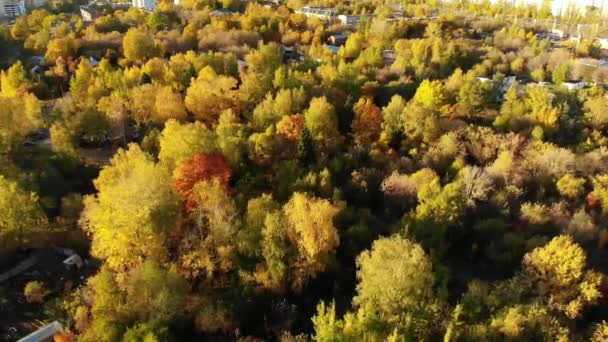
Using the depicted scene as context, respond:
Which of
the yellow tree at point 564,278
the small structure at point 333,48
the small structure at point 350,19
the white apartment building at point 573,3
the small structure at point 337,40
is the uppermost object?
the white apartment building at point 573,3

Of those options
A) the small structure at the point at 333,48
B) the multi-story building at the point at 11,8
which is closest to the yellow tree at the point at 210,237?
the small structure at the point at 333,48

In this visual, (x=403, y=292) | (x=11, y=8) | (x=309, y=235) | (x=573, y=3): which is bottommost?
(x=403, y=292)

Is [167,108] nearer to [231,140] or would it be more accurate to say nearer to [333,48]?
[231,140]

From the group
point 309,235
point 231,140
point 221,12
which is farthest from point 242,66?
point 309,235

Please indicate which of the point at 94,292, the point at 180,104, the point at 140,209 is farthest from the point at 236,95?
the point at 94,292

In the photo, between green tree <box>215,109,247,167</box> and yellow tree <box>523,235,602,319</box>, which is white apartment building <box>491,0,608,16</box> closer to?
green tree <box>215,109,247,167</box>

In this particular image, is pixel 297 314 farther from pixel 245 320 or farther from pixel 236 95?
pixel 236 95

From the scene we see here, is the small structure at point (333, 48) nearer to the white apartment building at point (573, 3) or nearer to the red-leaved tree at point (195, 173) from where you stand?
the red-leaved tree at point (195, 173)

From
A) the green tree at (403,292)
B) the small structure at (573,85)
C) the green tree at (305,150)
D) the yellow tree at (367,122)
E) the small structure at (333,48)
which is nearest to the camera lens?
the green tree at (403,292)
